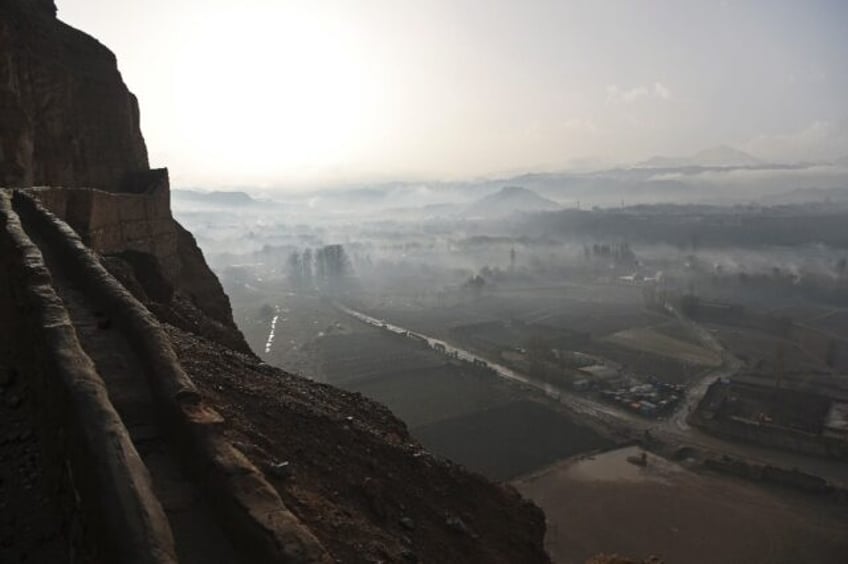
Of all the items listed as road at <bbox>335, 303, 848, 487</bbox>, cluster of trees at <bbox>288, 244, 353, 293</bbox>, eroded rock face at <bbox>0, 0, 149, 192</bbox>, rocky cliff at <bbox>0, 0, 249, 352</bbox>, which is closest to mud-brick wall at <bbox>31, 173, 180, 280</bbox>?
rocky cliff at <bbox>0, 0, 249, 352</bbox>

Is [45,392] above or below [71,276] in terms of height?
below

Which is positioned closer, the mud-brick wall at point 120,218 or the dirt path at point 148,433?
the dirt path at point 148,433

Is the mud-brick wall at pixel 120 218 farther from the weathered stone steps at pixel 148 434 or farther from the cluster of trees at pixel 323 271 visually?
the cluster of trees at pixel 323 271

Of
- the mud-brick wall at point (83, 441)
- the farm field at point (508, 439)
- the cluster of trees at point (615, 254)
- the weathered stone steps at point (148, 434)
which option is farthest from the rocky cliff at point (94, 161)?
the cluster of trees at point (615, 254)

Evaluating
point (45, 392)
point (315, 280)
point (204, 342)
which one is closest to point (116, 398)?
point (45, 392)

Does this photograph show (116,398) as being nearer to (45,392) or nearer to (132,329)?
(45,392)

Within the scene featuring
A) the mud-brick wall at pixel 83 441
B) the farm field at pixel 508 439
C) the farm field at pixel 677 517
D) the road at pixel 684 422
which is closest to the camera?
the mud-brick wall at pixel 83 441
